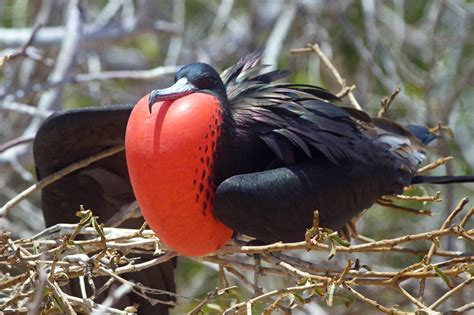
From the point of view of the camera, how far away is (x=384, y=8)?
18.1 ft

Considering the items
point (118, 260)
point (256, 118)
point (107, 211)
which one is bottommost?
point (107, 211)

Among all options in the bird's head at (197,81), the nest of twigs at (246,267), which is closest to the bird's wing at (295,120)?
the bird's head at (197,81)

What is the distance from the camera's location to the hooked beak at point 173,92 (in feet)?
8.87

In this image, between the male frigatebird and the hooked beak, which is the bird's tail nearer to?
the male frigatebird

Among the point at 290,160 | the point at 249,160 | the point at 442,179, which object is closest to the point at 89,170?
the point at 249,160

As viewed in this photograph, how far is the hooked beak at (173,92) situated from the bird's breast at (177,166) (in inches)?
0.8

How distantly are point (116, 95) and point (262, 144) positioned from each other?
96.8 inches

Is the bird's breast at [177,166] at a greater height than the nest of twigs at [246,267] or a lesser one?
greater

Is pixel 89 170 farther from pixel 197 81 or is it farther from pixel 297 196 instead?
pixel 297 196

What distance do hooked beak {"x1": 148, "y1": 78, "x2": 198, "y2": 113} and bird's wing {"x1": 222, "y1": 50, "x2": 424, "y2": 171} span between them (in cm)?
19

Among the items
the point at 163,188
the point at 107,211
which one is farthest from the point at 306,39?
the point at 163,188

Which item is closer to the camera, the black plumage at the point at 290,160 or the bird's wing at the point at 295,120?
the black plumage at the point at 290,160

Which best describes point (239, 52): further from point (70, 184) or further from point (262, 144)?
point (262, 144)

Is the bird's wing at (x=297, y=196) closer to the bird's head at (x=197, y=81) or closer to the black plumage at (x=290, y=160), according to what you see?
the black plumage at (x=290, y=160)
